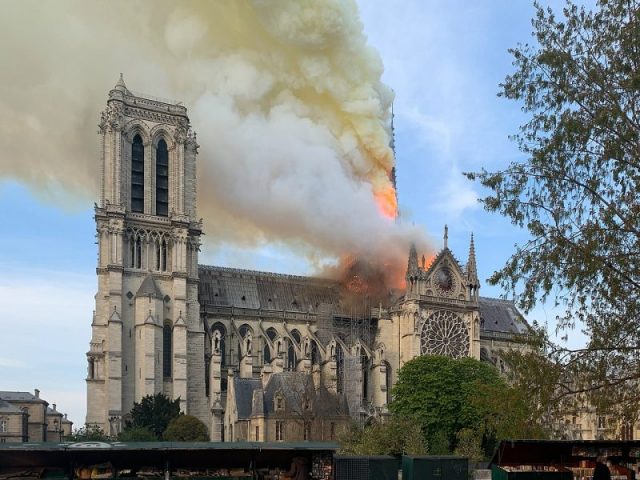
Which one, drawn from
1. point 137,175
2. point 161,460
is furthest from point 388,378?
point 161,460

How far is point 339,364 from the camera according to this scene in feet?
274

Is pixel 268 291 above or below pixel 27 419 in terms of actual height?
above

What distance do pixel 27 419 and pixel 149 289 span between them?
722 inches

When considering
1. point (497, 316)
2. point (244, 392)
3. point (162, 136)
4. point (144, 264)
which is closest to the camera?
point (244, 392)

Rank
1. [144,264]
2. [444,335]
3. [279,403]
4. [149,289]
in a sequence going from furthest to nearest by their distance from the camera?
[444,335]
[144,264]
[149,289]
[279,403]

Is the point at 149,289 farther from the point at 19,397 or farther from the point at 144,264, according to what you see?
the point at 19,397

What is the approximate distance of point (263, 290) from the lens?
3595 inches

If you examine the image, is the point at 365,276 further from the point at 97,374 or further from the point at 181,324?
the point at 97,374

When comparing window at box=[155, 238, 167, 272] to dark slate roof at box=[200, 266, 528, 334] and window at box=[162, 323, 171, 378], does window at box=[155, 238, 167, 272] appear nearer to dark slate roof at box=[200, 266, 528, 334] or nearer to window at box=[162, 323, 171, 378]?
window at box=[162, 323, 171, 378]

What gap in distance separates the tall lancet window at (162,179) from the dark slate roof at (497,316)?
37.5m

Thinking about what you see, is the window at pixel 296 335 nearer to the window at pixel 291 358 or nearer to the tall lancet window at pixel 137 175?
the window at pixel 291 358

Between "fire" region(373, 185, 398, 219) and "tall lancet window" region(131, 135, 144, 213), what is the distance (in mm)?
24835

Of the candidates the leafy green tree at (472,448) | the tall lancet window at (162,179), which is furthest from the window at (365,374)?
the leafy green tree at (472,448)

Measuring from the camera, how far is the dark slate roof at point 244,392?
70.2 metres
